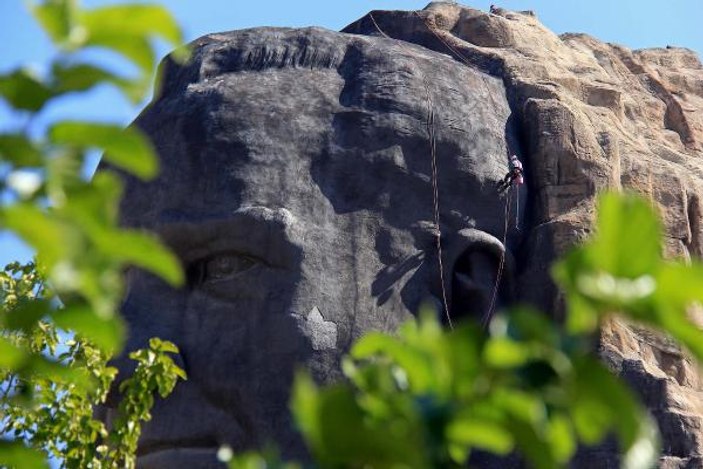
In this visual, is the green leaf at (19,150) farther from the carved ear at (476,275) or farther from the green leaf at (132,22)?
the carved ear at (476,275)

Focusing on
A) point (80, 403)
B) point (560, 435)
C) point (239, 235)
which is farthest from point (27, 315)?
point (239, 235)

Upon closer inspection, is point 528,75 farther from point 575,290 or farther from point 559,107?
point 575,290

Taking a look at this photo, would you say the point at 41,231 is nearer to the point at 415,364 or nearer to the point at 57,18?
the point at 57,18

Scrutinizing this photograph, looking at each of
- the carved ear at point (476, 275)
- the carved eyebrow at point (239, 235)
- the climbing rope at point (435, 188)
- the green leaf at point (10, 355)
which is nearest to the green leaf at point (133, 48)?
the green leaf at point (10, 355)

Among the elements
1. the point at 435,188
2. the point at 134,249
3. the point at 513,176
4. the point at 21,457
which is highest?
the point at 134,249

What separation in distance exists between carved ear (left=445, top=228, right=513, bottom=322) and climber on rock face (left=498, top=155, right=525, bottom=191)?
36cm

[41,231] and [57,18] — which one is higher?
[57,18]

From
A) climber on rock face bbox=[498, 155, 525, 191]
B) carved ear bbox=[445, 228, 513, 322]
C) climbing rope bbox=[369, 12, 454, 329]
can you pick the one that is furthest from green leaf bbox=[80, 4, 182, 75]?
climber on rock face bbox=[498, 155, 525, 191]

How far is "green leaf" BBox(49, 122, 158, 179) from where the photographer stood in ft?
3.70

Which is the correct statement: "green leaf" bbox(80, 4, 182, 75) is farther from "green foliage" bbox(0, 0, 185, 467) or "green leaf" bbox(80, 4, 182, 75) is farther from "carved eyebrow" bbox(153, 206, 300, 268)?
"carved eyebrow" bbox(153, 206, 300, 268)

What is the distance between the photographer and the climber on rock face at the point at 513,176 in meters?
9.68

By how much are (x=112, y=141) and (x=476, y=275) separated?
861 cm

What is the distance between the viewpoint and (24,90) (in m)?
1.19

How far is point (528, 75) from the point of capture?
1109 centimetres
